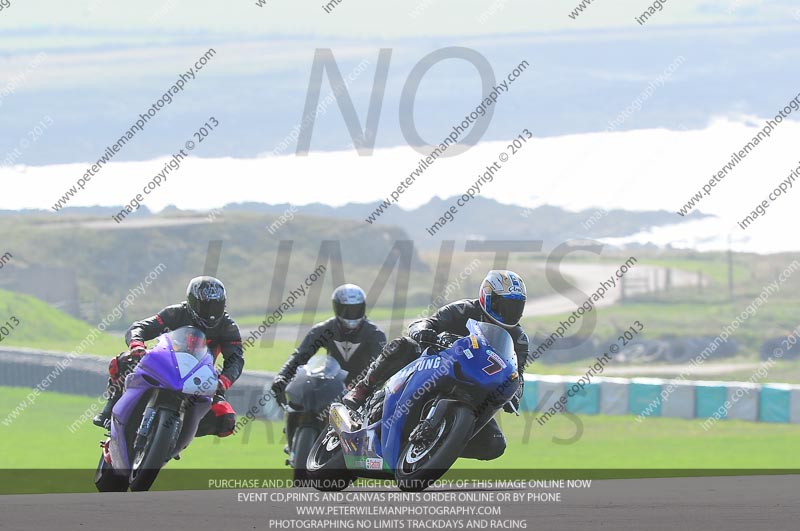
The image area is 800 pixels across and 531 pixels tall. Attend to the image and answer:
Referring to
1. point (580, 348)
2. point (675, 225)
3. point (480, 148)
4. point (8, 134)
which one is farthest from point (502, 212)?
point (580, 348)

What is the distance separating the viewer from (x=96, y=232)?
10100cm

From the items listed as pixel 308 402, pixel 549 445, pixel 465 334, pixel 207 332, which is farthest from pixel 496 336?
pixel 549 445

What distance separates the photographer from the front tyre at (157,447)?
10.9m

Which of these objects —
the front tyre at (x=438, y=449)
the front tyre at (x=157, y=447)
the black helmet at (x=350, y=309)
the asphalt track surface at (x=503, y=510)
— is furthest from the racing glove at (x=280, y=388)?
the front tyre at (x=438, y=449)

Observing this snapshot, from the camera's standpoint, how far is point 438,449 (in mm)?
10008

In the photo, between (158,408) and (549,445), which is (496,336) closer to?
(158,408)

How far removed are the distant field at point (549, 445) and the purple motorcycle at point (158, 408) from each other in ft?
39.4

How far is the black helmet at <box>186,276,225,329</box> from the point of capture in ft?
38.6

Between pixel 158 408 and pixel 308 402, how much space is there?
2.12m

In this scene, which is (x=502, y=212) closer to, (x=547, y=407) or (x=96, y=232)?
(x=96, y=232)

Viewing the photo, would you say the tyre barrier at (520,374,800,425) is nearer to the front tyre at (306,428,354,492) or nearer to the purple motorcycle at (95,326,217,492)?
the front tyre at (306,428,354,492)

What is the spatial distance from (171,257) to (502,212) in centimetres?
3459

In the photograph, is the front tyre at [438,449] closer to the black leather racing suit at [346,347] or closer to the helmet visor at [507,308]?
the helmet visor at [507,308]

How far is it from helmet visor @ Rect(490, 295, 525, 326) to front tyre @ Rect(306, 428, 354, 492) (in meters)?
1.93
